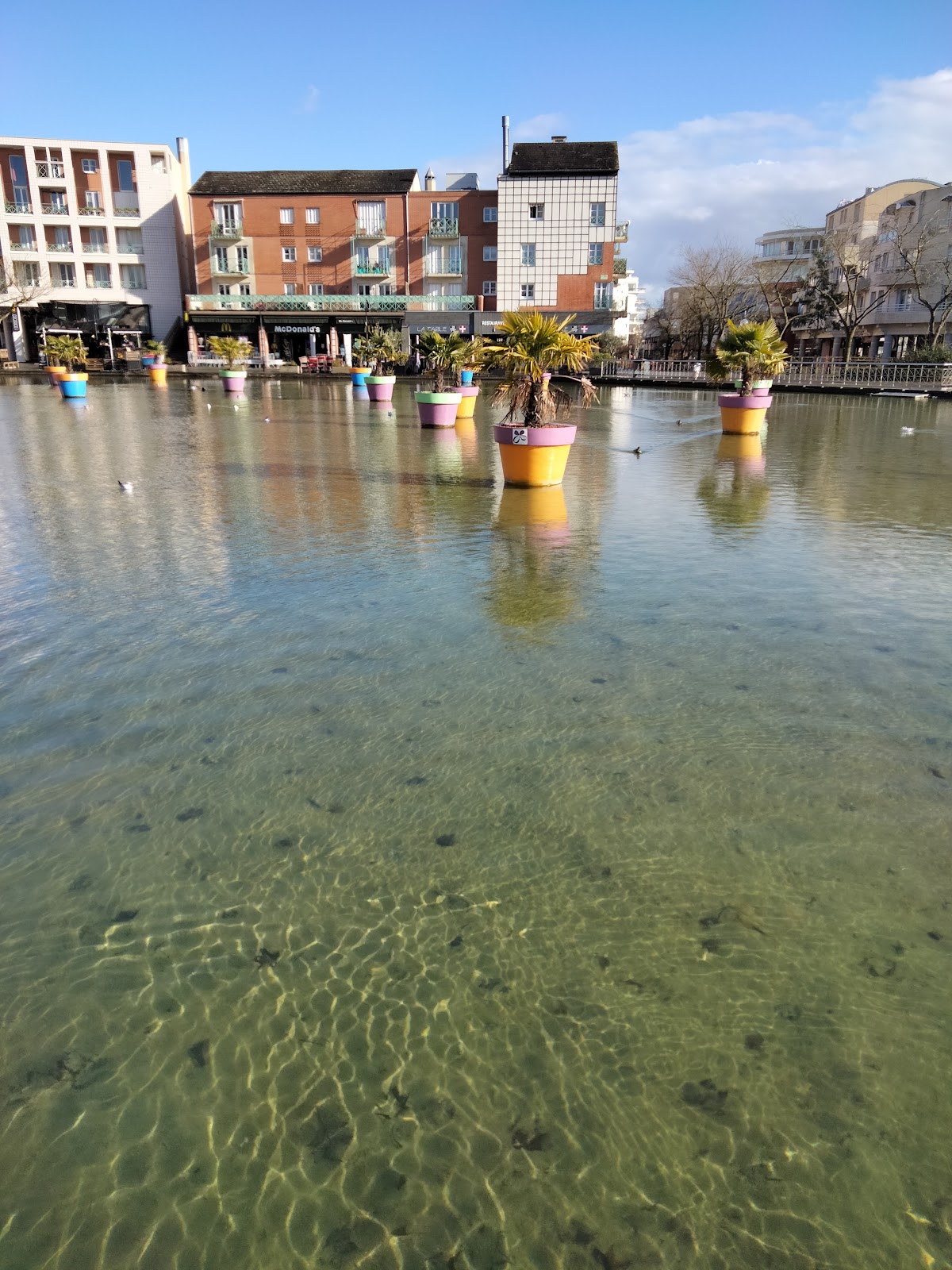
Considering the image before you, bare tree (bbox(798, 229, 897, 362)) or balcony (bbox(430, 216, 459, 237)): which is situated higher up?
balcony (bbox(430, 216, 459, 237))

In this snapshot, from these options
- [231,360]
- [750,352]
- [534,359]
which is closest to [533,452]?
[534,359]

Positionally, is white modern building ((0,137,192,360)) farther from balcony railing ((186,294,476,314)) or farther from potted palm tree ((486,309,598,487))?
potted palm tree ((486,309,598,487))

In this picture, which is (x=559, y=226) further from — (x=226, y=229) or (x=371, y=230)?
(x=226, y=229)

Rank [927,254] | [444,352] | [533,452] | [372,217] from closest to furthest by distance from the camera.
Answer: [533,452]
[444,352]
[372,217]
[927,254]

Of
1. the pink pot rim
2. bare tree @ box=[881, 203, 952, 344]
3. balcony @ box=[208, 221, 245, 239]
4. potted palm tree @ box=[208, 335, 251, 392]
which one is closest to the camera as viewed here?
the pink pot rim

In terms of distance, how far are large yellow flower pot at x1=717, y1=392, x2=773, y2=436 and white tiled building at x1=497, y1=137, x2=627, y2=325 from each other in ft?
130

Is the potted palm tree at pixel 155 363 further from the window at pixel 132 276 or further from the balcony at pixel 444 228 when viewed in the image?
the balcony at pixel 444 228

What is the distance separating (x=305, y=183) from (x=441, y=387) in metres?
44.5

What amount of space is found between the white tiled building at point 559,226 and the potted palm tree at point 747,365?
1545 inches

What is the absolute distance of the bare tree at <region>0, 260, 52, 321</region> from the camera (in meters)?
51.2

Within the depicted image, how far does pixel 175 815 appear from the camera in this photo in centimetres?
377

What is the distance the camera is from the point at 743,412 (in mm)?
20391

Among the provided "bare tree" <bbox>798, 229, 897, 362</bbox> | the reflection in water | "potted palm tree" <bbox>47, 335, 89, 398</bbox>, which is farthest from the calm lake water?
"bare tree" <bbox>798, 229, 897, 362</bbox>

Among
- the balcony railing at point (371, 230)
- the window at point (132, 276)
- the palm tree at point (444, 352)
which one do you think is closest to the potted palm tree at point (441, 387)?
the palm tree at point (444, 352)
